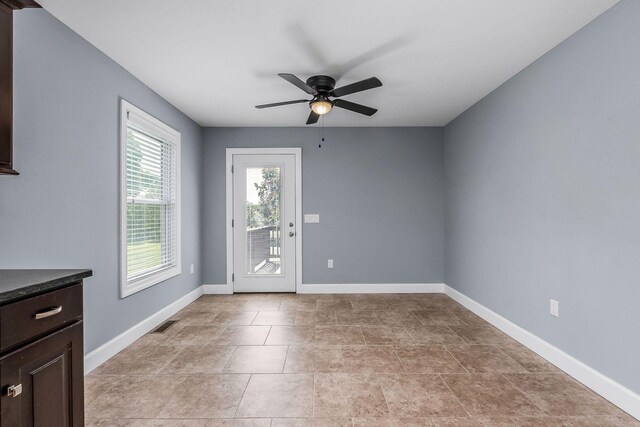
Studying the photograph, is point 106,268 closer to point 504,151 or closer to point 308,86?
point 308,86

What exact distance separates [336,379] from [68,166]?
2.43 metres

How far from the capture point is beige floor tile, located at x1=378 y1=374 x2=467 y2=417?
1921 millimetres

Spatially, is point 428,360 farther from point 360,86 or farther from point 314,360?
point 360,86

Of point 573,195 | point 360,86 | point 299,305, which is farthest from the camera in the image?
point 299,305

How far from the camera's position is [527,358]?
2631mm

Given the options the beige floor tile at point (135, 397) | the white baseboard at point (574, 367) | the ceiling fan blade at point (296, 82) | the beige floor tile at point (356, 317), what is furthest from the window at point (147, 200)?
the white baseboard at point (574, 367)

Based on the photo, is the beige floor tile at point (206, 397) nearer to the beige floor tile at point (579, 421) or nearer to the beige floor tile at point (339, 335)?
the beige floor tile at point (339, 335)

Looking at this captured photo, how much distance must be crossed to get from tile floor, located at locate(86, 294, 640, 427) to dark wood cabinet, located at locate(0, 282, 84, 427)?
69cm

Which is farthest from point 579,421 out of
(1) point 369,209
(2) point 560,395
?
(1) point 369,209

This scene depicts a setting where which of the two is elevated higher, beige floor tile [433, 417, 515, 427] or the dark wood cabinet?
the dark wood cabinet

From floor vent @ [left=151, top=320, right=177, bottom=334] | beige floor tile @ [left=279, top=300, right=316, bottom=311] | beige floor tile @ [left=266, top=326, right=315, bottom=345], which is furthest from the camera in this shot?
beige floor tile @ [left=279, top=300, right=316, bottom=311]

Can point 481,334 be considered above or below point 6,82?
below

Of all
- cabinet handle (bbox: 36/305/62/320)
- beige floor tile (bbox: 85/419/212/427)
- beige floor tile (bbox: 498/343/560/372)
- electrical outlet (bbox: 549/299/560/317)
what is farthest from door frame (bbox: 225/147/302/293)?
cabinet handle (bbox: 36/305/62/320)

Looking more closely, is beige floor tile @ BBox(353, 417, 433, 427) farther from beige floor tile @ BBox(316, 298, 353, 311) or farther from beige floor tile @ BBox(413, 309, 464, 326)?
beige floor tile @ BBox(316, 298, 353, 311)
